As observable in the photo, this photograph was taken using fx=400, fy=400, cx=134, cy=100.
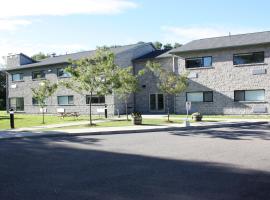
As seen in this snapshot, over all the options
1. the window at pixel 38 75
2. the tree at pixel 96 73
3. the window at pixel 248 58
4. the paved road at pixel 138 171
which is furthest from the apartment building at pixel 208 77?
the paved road at pixel 138 171

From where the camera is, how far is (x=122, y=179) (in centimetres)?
831

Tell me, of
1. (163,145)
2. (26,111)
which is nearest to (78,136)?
(163,145)

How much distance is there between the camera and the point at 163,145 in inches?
549

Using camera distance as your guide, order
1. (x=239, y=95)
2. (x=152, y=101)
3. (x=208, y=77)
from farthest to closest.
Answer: (x=152, y=101) → (x=208, y=77) → (x=239, y=95)

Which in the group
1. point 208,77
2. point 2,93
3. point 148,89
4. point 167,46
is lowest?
point 148,89

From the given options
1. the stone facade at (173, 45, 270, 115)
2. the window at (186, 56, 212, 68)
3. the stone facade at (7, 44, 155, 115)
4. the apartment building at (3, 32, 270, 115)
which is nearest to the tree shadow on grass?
the apartment building at (3, 32, 270, 115)

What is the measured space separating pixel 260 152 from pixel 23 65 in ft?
130

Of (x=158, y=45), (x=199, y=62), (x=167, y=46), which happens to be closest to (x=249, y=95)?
(x=199, y=62)

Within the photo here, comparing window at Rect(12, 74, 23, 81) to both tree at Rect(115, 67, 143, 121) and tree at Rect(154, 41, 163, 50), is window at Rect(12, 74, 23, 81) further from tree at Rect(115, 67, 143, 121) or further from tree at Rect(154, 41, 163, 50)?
tree at Rect(154, 41, 163, 50)

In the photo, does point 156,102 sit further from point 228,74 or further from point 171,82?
point 171,82

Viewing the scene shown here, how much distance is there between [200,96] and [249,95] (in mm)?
4139

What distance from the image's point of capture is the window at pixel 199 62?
109ft

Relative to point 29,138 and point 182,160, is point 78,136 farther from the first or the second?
point 182,160

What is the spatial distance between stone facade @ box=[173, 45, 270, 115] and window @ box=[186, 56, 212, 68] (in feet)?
1.03
